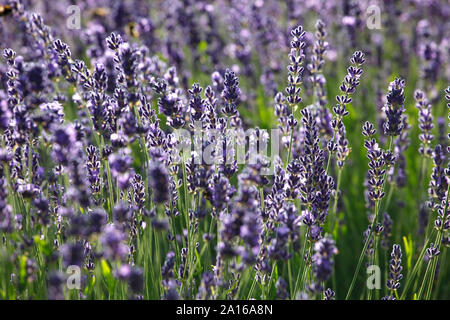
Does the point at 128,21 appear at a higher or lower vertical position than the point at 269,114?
higher

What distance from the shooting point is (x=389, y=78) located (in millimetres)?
4582

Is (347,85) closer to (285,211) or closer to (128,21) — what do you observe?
(285,211)

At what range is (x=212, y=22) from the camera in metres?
4.57

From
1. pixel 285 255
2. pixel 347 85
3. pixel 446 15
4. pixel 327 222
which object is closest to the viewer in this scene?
pixel 285 255

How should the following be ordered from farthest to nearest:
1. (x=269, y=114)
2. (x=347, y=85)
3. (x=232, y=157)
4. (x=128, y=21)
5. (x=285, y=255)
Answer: (x=128, y=21), (x=269, y=114), (x=347, y=85), (x=232, y=157), (x=285, y=255)

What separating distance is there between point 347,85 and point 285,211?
0.83 metres

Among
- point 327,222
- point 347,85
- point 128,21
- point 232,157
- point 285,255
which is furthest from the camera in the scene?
point 128,21

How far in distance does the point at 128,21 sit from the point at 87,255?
117 inches

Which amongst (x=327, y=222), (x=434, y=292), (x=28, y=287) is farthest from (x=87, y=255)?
(x=434, y=292)

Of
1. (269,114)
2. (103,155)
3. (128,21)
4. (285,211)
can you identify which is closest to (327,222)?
(285,211)

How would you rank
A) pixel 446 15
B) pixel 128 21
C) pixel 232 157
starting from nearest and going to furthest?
pixel 232 157 → pixel 128 21 → pixel 446 15
